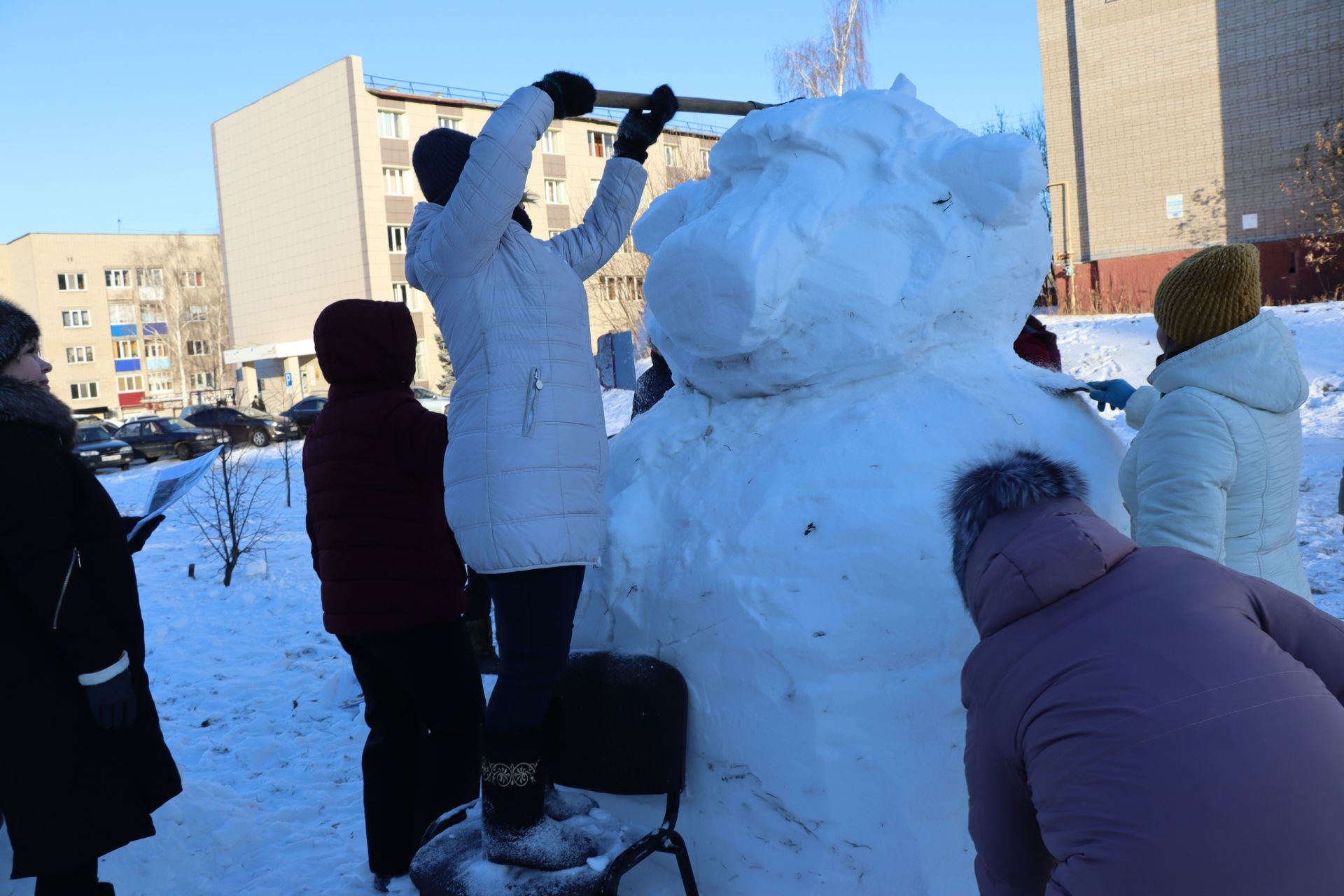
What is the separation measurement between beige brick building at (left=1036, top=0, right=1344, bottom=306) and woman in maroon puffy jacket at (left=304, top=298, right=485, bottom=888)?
19.5m

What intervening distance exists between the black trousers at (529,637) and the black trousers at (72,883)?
1.10 metres

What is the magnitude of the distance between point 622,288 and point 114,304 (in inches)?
1567

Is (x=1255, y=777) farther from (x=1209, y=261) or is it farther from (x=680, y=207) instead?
(x=680, y=207)

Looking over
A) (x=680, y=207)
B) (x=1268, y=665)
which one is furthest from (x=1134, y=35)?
(x=1268, y=665)

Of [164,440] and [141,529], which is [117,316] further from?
[141,529]

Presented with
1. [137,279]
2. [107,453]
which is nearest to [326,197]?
[107,453]

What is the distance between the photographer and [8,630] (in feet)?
7.16

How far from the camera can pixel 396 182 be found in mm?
32812

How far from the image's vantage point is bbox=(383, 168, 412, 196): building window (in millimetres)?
32428

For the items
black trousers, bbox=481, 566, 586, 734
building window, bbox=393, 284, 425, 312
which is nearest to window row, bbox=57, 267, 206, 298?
building window, bbox=393, 284, 425, 312

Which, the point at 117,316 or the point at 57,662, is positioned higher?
the point at 117,316

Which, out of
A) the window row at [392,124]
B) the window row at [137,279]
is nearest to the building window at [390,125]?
the window row at [392,124]

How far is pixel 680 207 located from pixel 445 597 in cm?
125

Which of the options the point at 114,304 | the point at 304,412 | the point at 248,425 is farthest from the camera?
the point at 114,304
